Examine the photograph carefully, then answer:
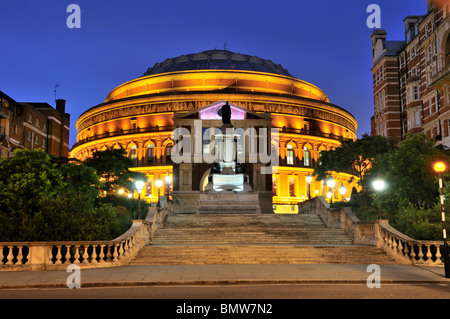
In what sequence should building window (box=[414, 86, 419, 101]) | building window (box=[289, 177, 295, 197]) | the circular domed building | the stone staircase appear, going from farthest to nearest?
the circular domed building
building window (box=[289, 177, 295, 197])
building window (box=[414, 86, 419, 101])
the stone staircase

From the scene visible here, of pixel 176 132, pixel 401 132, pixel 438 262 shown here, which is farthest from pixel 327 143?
pixel 438 262

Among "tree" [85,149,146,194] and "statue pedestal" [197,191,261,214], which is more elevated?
"tree" [85,149,146,194]

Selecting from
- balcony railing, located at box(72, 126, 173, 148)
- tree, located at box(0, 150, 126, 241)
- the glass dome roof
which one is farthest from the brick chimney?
tree, located at box(0, 150, 126, 241)

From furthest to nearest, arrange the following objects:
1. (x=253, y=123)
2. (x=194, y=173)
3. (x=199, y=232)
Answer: (x=253, y=123), (x=194, y=173), (x=199, y=232)

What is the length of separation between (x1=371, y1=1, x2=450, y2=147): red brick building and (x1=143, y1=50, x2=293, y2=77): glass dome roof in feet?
102

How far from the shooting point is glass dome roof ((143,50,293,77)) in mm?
107881

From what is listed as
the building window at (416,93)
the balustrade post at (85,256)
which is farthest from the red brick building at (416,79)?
the balustrade post at (85,256)

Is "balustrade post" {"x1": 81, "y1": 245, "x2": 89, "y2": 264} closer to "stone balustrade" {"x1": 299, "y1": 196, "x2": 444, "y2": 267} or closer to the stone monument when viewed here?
"stone balustrade" {"x1": 299, "y1": 196, "x2": 444, "y2": 267}

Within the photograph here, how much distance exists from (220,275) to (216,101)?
219 feet

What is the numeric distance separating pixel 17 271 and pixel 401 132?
2631 inches

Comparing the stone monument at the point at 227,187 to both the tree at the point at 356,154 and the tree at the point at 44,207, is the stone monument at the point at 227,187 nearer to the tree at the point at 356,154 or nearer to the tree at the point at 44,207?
the tree at the point at 44,207

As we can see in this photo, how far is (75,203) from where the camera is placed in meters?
26.9

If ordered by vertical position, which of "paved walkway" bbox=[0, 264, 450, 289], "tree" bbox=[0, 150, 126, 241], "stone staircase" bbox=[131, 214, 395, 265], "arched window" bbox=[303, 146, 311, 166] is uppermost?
"arched window" bbox=[303, 146, 311, 166]

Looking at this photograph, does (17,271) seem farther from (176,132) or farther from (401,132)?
(401,132)
